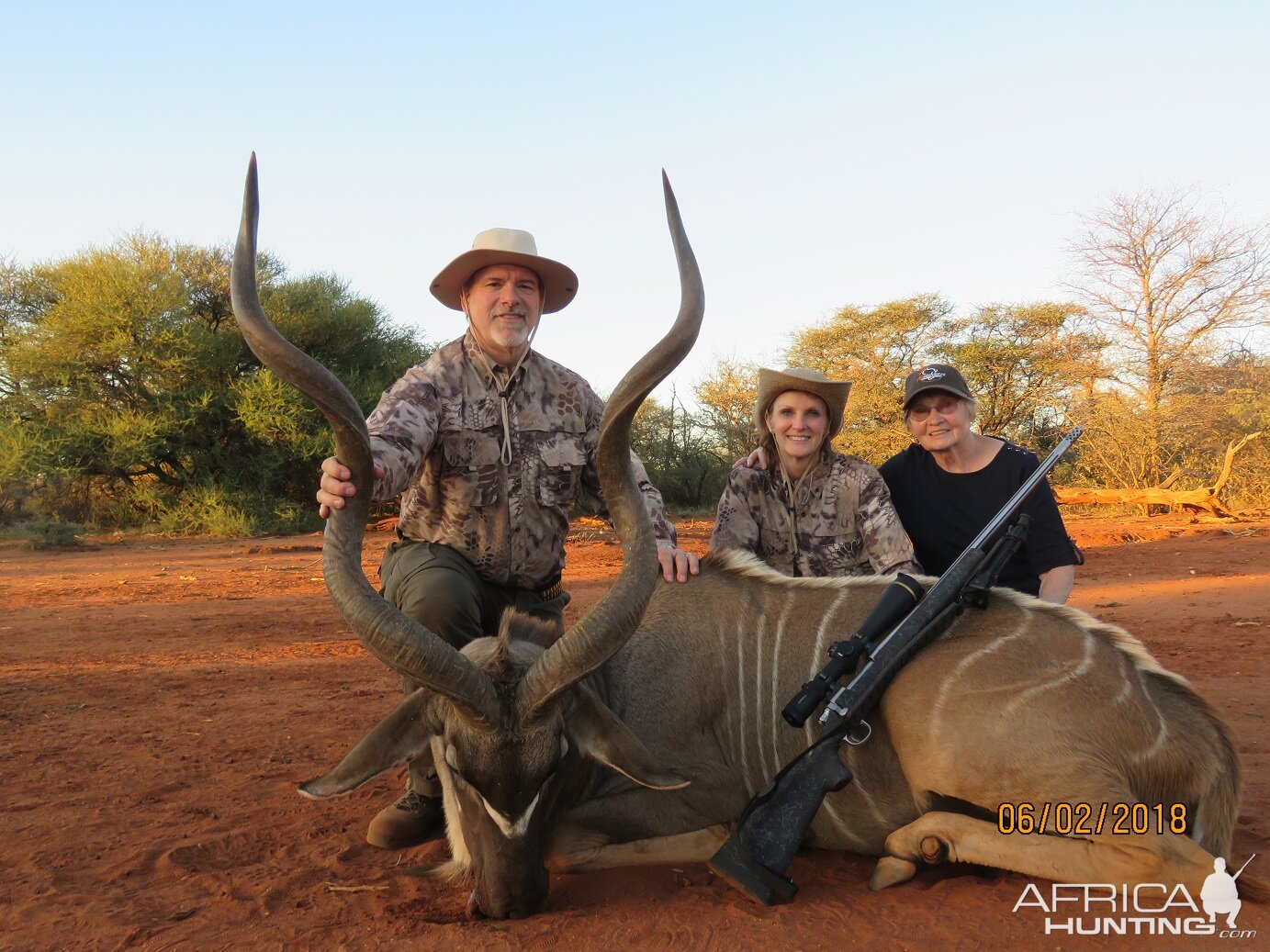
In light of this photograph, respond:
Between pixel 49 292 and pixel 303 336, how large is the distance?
6.62m

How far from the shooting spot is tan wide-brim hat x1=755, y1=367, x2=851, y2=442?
15.8 ft

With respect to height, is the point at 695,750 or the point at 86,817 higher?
the point at 695,750

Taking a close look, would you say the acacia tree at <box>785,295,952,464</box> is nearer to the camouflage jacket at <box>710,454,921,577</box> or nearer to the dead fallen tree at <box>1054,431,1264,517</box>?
the dead fallen tree at <box>1054,431,1264,517</box>

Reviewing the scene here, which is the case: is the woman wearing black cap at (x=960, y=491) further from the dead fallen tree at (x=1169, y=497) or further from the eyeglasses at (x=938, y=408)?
the dead fallen tree at (x=1169, y=497)

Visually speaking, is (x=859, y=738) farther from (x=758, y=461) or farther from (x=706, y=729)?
(x=758, y=461)

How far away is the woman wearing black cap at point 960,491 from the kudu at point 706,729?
120cm

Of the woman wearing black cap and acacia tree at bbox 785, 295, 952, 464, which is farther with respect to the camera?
acacia tree at bbox 785, 295, 952, 464

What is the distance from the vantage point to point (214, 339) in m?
20.5

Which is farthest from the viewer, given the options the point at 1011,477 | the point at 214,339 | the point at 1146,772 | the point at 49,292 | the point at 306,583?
the point at 49,292

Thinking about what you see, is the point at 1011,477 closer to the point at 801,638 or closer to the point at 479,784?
the point at 801,638

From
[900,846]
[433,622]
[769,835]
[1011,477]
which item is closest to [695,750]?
[769,835]

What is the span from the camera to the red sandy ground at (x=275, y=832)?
2.92m
